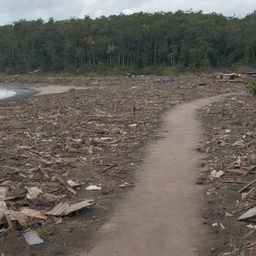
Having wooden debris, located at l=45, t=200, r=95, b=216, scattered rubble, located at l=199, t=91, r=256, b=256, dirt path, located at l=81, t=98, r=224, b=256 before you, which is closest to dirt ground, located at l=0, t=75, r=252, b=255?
scattered rubble, located at l=199, t=91, r=256, b=256

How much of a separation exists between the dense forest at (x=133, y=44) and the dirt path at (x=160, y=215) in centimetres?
5849

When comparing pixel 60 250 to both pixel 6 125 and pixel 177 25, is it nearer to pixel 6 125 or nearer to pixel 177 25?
pixel 6 125

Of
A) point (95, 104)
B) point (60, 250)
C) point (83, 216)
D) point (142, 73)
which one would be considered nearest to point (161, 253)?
point (60, 250)

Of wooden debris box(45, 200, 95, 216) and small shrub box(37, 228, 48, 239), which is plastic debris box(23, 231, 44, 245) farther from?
wooden debris box(45, 200, 95, 216)

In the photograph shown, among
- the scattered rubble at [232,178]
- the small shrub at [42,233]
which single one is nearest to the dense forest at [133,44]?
the scattered rubble at [232,178]

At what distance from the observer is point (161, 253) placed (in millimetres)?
7266

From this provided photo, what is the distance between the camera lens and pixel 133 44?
80.4 meters

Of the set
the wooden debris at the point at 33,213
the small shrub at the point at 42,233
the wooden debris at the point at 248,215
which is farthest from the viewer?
the wooden debris at the point at 33,213

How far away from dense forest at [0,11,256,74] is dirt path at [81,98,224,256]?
58.5 m

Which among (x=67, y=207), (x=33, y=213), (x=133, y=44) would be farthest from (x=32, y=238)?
(x=133, y=44)

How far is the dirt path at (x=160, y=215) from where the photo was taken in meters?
7.53

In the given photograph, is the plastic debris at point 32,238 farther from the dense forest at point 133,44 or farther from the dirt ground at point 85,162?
the dense forest at point 133,44

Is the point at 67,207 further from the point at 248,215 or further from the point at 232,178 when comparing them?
the point at 232,178

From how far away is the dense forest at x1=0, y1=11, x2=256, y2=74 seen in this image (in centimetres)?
7400
